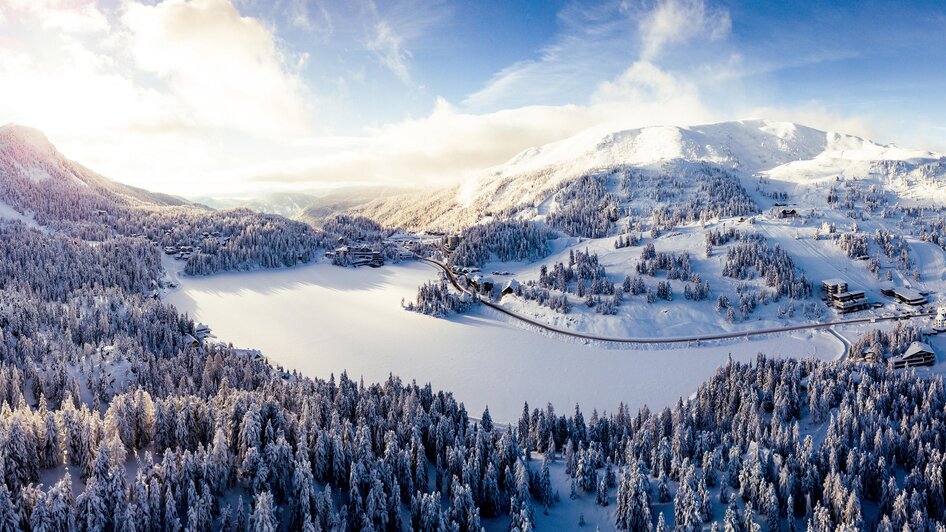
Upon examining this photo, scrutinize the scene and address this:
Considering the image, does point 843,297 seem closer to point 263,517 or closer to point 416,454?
point 416,454

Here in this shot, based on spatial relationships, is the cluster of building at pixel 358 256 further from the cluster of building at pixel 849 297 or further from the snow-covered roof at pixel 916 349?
the snow-covered roof at pixel 916 349

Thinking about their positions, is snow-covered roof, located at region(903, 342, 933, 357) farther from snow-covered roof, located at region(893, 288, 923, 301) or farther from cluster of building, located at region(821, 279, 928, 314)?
snow-covered roof, located at region(893, 288, 923, 301)

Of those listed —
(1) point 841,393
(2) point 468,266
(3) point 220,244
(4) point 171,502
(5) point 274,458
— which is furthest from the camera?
(3) point 220,244

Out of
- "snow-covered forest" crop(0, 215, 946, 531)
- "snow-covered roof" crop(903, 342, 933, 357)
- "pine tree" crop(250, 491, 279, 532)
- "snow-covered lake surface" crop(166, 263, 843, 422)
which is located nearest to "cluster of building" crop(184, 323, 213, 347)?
"snow-covered lake surface" crop(166, 263, 843, 422)

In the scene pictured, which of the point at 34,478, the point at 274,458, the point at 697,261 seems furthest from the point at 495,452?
the point at 697,261

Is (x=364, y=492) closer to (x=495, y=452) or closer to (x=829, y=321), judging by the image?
(x=495, y=452)

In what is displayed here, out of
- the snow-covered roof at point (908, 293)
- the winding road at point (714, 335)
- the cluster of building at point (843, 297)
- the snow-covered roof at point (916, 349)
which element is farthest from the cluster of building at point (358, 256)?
the snow-covered roof at point (908, 293)

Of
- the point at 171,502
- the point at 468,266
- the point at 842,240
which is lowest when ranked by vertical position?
the point at 171,502
